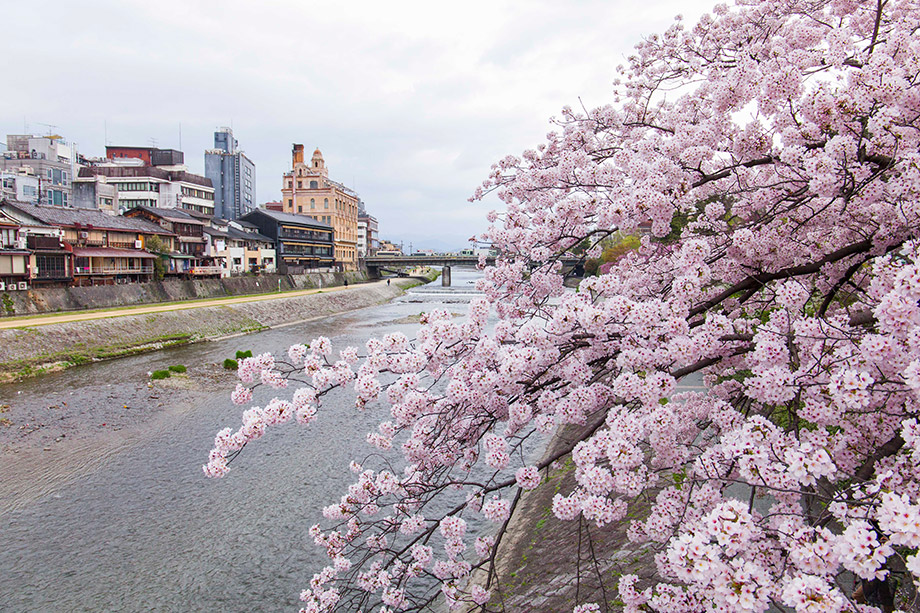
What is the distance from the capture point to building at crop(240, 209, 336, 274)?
2611 inches

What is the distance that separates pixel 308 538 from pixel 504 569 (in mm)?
3757

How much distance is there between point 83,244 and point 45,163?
24.3 metres

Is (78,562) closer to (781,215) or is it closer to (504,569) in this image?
(504,569)

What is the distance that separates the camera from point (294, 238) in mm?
69000

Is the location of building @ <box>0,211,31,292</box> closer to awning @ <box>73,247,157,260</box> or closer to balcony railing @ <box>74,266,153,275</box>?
awning @ <box>73,247,157,260</box>

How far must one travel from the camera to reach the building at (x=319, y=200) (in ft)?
282

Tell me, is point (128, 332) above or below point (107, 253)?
below

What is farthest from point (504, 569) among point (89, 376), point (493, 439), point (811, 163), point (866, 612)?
point (89, 376)

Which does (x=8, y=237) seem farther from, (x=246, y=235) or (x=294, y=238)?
(x=294, y=238)

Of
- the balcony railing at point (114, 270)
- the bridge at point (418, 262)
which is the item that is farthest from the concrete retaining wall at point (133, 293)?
the bridge at point (418, 262)

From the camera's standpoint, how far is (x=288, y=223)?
6775cm

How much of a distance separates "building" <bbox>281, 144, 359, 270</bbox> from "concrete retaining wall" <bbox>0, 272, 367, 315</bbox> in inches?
928

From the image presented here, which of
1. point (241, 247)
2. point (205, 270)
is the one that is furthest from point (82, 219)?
point (241, 247)

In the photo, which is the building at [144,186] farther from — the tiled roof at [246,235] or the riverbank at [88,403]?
the riverbank at [88,403]
